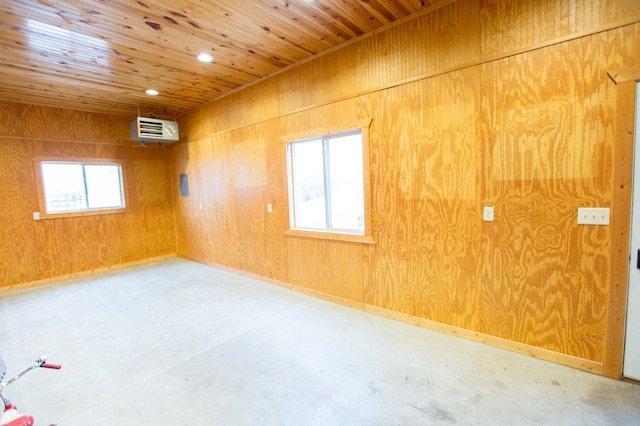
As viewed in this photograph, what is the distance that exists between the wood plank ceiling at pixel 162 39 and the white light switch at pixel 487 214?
1.84 meters

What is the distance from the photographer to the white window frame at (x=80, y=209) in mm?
4887

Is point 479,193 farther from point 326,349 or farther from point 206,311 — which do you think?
point 206,311

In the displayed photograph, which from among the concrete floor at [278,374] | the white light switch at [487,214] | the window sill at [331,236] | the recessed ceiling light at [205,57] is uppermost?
the recessed ceiling light at [205,57]

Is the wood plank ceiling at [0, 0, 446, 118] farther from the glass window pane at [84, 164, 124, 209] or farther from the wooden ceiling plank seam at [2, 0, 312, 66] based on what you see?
the glass window pane at [84, 164, 124, 209]

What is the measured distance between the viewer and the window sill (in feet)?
Result: 10.7

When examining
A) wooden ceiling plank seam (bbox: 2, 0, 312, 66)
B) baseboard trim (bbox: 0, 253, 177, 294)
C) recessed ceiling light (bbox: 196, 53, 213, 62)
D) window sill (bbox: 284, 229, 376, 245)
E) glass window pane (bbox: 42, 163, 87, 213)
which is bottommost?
baseboard trim (bbox: 0, 253, 177, 294)

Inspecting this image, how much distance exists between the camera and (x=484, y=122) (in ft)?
7.98

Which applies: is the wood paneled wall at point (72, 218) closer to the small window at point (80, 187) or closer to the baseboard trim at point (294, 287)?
the small window at point (80, 187)

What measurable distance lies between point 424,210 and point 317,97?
72.8 inches

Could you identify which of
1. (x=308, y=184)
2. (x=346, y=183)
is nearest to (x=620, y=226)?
(x=346, y=183)

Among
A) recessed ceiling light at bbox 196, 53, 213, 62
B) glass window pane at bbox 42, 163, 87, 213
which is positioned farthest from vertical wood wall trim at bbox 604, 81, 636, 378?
glass window pane at bbox 42, 163, 87, 213

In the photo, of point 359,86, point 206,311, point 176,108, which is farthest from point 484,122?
point 176,108

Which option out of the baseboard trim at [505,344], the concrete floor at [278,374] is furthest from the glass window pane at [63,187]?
the baseboard trim at [505,344]

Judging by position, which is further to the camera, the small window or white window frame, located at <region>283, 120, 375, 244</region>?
the small window
